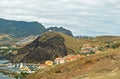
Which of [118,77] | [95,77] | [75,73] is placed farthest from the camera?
[75,73]

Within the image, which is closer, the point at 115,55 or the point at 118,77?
the point at 118,77

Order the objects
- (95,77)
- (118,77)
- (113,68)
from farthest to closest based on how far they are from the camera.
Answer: (113,68)
(95,77)
(118,77)

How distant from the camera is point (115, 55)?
194 ft

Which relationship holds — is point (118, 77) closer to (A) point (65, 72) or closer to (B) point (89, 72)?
(B) point (89, 72)

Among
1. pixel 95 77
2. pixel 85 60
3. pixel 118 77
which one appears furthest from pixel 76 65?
pixel 118 77

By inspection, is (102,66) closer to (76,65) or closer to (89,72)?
(89,72)

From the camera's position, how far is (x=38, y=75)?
65.3m

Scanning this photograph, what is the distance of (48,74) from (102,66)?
A: 10.5 metres

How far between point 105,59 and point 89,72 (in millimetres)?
4826

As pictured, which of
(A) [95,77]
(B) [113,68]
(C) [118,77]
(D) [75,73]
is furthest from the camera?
(D) [75,73]

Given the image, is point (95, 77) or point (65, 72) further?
point (65, 72)

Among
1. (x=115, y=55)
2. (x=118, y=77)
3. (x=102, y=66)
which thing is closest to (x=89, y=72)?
(x=102, y=66)

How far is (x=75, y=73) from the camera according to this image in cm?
5819

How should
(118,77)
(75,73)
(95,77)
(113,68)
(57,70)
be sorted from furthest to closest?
(57,70), (75,73), (113,68), (95,77), (118,77)
